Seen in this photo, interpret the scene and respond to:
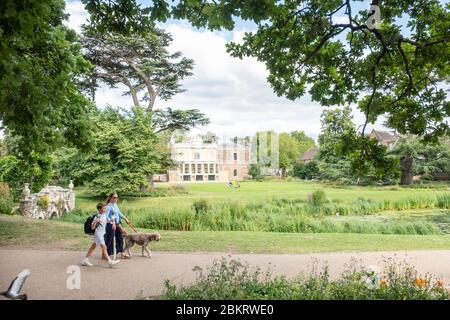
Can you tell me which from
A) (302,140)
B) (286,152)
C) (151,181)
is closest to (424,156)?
(302,140)

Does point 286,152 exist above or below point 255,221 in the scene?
above

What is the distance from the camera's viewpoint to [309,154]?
23.9m

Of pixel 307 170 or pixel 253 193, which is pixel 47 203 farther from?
pixel 307 170

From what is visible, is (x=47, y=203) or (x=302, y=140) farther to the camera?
(x=302, y=140)

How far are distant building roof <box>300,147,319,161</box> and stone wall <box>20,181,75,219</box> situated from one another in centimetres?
1440

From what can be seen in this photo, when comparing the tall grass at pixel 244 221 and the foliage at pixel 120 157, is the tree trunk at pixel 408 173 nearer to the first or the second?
the tall grass at pixel 244 221

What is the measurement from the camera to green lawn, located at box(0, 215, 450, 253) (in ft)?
23.1

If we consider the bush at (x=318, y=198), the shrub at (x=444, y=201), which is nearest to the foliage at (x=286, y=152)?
the bush at (x=318, y=198)

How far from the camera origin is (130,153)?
1196cm

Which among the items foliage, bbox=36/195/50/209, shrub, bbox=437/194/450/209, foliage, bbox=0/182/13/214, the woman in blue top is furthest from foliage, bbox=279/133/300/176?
the woman in blue top

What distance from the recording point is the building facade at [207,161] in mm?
12016

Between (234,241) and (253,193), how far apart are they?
696cm

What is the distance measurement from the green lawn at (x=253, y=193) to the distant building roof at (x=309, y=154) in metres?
4.13

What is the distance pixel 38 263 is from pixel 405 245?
23.6ft
